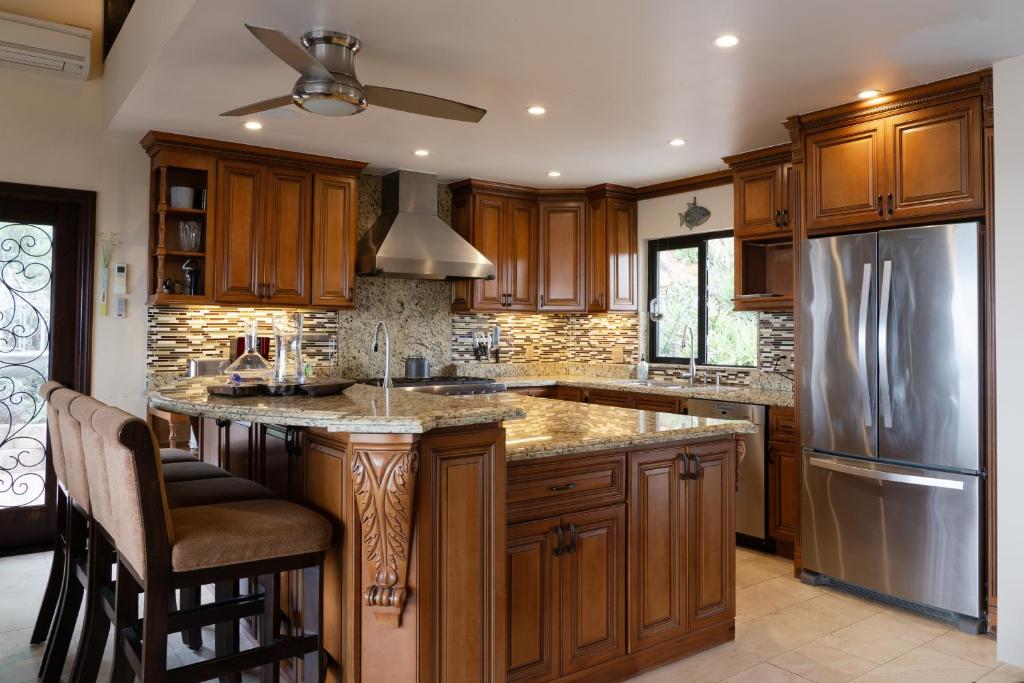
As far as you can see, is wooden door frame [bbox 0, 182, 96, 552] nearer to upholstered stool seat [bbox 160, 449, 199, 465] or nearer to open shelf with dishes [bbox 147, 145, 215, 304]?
open shelf with dishes [bbox 147, 145, 215, 304]

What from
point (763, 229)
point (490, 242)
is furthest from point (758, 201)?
point (490, 242)

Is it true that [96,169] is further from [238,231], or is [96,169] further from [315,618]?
[315,618]

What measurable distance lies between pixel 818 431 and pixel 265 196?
3606mm

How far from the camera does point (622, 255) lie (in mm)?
6129

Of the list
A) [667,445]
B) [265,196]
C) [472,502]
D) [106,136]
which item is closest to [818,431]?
[667,445]

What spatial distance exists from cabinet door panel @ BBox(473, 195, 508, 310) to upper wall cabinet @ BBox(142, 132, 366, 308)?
1.06 m

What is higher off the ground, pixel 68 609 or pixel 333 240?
→ pixel 333 240

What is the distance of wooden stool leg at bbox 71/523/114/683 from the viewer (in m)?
2.43

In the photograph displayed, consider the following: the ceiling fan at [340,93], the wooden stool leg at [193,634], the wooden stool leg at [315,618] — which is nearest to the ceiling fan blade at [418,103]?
the ceiling fan at [340,93]

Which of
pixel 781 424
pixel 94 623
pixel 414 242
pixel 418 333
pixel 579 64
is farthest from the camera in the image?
pixel 418 333

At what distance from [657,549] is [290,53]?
221cm

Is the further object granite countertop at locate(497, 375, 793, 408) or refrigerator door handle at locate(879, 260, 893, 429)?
granite countertop at locate(497, 375, 793, 408)

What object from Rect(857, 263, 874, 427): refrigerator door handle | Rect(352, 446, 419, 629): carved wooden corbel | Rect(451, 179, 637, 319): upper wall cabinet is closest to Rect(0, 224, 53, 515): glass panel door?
Rect(451, 179, 637, 319): upper wall cabinet

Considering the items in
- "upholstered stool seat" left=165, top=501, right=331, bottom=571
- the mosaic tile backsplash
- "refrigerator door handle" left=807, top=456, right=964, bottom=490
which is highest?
the mosaic tile backsplash
